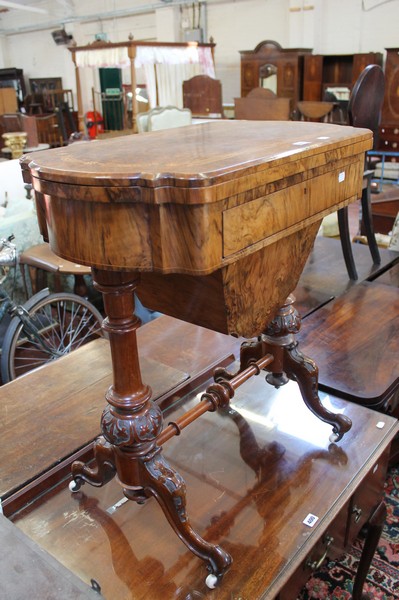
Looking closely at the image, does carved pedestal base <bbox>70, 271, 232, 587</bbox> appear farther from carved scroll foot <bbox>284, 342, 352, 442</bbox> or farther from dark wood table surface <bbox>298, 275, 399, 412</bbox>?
dark wood table surface <bbox>298, 275, 399, 412</bbox>

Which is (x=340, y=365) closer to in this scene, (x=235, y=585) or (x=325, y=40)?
(x=235, y=585)

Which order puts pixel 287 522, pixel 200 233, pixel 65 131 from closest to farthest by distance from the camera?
1. pixel 200 233
2. pixel 287 522
3. pixel 65 131

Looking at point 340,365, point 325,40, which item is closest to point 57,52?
point 325,40

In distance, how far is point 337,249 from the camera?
A: 3084 mm

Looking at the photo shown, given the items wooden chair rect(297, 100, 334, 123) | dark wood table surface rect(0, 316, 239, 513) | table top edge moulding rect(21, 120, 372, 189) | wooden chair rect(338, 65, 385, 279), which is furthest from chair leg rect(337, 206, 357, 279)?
wooden chair rect(297, 100, 334, 123)

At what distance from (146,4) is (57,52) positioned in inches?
132

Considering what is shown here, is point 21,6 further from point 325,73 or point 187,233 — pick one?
point 187,233

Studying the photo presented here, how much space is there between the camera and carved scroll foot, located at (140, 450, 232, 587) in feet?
3.23

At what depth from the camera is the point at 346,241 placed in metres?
2.59

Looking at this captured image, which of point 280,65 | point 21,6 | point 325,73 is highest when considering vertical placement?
point 21,6

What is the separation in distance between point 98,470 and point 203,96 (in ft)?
27.4

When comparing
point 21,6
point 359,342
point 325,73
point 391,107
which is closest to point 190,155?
point 359,342

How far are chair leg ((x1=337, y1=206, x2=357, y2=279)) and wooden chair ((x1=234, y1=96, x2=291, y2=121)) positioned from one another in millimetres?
5487

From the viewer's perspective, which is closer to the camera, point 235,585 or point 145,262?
point 145,262
